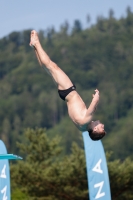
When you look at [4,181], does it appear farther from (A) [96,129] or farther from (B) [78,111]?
(B) [78,111]

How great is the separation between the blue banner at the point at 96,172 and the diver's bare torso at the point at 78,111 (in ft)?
31.5

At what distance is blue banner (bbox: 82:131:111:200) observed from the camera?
2495 centimetres

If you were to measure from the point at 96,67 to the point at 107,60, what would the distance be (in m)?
6.33

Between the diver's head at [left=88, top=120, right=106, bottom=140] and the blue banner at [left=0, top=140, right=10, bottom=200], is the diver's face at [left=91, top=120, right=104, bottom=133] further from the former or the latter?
the blue banner at [left=0, top=140, right=10, bottom=200]

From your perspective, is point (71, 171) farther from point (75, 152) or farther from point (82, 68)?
point (82, 68)

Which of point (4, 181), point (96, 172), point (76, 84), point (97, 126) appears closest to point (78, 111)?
point (97, 126)

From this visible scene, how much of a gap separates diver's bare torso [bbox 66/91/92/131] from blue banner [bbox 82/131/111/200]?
377 inches

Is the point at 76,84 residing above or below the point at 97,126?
below

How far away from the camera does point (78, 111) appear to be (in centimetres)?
1537

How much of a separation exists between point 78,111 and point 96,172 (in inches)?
407

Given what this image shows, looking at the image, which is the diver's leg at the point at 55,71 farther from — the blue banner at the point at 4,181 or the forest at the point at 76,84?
the forest at the point at 76,84

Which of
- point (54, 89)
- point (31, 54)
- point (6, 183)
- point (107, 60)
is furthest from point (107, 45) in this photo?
point (6, 183)

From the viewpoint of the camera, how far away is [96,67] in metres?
178

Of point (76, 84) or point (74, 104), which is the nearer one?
point (74, 104)
